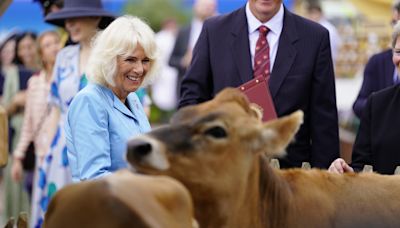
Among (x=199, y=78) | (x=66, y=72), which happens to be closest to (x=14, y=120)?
(x=66, y=72)

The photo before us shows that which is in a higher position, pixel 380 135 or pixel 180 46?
pixel 380 135

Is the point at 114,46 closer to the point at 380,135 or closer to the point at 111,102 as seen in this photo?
the point at 111,102

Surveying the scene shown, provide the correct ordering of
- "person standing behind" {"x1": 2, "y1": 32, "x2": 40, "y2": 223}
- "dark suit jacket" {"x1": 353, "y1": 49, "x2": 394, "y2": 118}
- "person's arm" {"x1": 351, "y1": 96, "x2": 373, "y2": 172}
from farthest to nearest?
"person standing behind" {"x1": 2, "y1": 32, "x2": 40, "y2": 223}, "dark suit jacket" {"x1": 353, "y1": 49, "x2": 394, "y2": 118}, "person's arm" {"x1": 351, "y1": 96, "x2": 373, "y2": 172}

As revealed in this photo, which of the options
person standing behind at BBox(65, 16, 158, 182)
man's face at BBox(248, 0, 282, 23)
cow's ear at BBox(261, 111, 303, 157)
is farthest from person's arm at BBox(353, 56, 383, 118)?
cow's ear at BBox(261, 111, 303, 157)

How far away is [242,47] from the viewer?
22.5 feet

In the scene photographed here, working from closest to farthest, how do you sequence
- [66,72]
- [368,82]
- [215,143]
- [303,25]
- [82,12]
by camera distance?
[215,143]
[303,25]
[368,82]
[66,72]
[82,12]

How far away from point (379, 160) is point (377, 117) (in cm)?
27

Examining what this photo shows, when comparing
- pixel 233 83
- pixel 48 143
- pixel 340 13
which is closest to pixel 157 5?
pixel 340 13

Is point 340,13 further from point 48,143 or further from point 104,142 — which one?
point 104,142

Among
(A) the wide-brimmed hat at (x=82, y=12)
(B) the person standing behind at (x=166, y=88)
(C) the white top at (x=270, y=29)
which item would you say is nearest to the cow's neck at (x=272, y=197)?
(C) the white top at (x=270, y=29)

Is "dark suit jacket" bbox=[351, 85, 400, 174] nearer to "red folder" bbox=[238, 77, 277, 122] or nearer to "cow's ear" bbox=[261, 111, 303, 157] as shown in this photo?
"red folder" bbox=[238, 77, 277, 122]

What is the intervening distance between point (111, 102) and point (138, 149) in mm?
1414

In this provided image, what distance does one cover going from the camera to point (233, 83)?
6.77 metres

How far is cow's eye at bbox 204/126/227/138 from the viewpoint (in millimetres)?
4801
